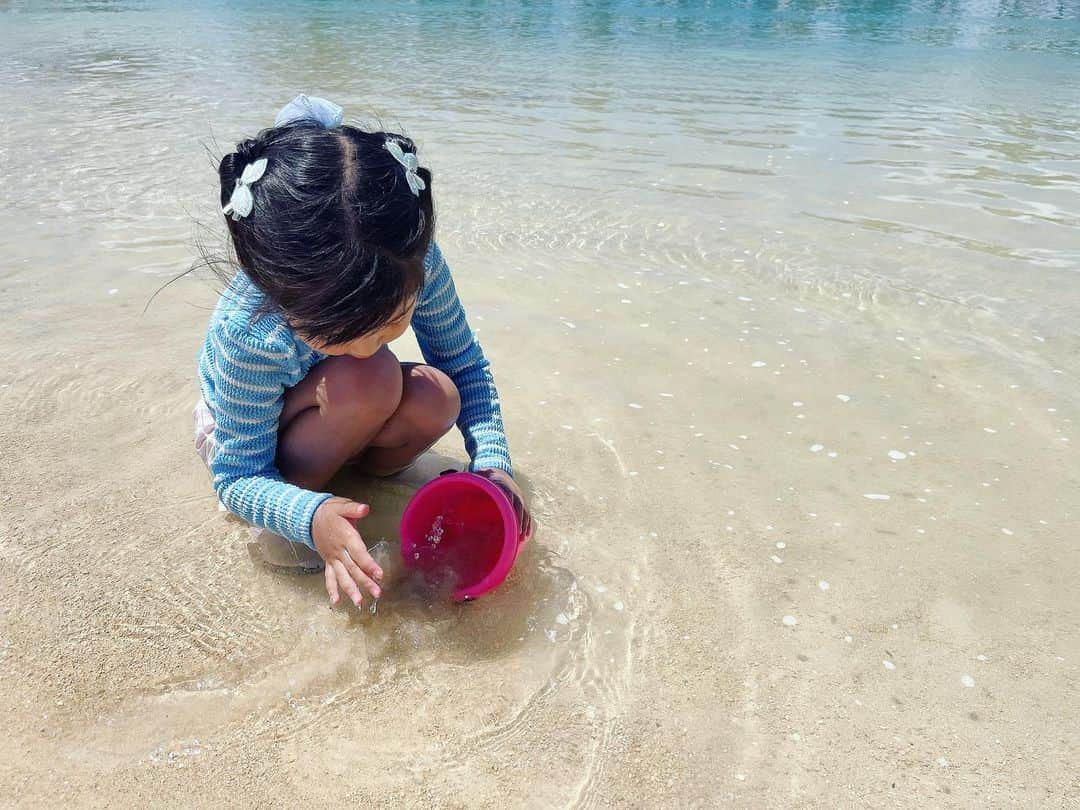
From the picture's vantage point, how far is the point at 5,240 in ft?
13.7

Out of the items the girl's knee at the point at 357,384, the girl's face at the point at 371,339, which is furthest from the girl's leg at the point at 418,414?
the girl's face at the point at 371,339

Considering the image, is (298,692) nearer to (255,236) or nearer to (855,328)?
(255,236)

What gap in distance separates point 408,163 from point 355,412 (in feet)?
1.99

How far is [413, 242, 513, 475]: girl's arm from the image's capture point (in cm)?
223

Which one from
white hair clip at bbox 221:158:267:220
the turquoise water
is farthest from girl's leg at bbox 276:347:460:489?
the turquoise water

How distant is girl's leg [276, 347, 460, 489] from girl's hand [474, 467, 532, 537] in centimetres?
21

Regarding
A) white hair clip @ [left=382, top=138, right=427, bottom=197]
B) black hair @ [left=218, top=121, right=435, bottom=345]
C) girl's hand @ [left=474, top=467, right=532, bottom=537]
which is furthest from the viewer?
girl's hand @ [left=474, top=467, right=532, bottom=537]

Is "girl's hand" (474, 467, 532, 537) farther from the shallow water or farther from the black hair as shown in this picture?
the black hair

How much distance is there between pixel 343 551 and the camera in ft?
5.88

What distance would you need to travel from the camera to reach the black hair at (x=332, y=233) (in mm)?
1587

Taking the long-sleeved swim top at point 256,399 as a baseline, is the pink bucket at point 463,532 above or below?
below

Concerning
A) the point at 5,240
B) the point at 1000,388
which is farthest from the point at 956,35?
the point at 5,240

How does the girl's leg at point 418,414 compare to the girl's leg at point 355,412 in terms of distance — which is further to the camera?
the girl's leg at point 418,414

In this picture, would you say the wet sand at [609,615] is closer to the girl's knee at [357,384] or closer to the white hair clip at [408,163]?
the girl's knee at [357,384]
